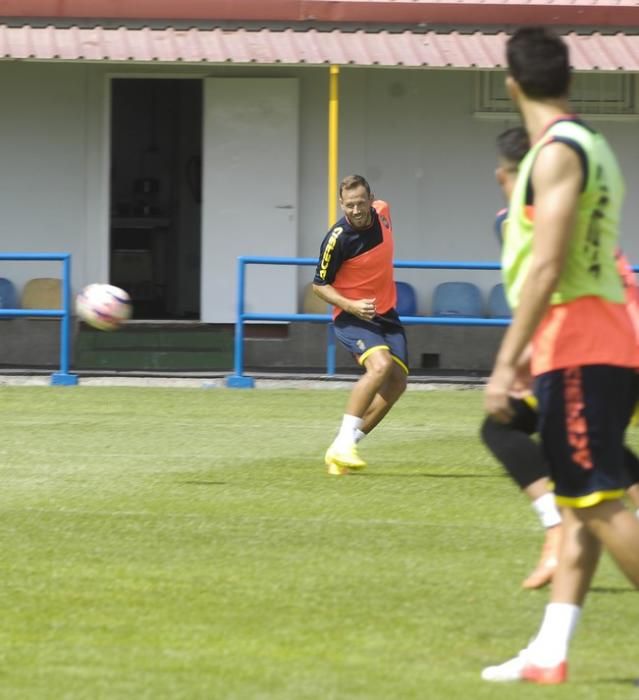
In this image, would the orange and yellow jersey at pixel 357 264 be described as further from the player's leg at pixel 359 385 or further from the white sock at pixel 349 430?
the white sock at pixel 349 430

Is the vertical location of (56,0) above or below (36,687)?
above

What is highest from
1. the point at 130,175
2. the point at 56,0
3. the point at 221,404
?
the point at 56,0

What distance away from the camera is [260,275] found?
1792cm

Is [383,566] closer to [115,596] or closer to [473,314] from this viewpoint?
[115,596]

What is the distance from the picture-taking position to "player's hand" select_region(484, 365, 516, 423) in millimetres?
5031

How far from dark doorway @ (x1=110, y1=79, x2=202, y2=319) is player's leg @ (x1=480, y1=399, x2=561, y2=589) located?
42.7 feet

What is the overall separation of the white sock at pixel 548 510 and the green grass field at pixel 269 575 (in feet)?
0.96

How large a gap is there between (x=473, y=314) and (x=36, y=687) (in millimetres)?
12826

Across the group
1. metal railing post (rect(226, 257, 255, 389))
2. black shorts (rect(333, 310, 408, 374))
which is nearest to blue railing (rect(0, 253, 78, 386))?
metal railing post (rect(226, 257, 255, 389))

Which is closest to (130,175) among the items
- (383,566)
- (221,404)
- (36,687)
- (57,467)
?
(221,404)

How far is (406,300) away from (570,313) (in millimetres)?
12574

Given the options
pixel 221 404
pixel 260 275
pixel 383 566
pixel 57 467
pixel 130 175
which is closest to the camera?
pixel 383 566

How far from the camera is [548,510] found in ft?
22.2

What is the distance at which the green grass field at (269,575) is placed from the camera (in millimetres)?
5465
